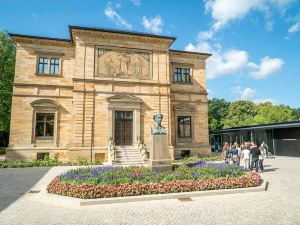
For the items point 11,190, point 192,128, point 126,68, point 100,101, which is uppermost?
point 126,68

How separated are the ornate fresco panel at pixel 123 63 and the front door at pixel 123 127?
3.87 m

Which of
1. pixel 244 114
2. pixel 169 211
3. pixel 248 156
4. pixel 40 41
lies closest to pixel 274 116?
pixel 244 114

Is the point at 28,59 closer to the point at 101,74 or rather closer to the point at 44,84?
the point at 44,84

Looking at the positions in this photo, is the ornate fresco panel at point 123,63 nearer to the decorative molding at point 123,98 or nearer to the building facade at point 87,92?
the building facade at point 87,92

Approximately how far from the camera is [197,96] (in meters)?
28.5

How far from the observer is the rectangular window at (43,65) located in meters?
23.9

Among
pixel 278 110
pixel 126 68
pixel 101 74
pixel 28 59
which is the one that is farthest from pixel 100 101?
pixel 278 110

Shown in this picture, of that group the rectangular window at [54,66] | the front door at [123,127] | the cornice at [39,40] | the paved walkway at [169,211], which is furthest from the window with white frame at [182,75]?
the paved walkway at [169,211]

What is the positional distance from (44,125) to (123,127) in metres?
7.83

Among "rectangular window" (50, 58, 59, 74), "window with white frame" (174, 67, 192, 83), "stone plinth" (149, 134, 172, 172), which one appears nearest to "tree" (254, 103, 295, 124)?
"window with white frame" (174, 67, 192, 83)

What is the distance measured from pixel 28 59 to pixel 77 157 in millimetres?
11193

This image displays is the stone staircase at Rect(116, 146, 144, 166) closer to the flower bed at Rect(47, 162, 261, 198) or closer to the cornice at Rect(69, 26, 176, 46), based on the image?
the flower bed at Rect(47, 162, 261, 198)

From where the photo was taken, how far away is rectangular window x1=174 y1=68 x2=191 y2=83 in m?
28.2

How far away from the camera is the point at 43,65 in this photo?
24.0 metres
